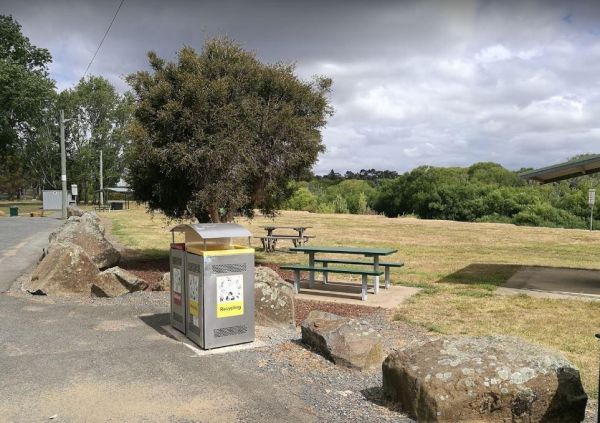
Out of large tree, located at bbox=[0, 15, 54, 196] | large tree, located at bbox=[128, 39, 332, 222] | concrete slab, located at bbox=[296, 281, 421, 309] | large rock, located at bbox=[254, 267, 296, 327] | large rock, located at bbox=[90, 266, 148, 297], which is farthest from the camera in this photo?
large tree, located at bbox=[0, 15, 54, 196]

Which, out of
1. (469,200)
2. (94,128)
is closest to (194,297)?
(469,200)

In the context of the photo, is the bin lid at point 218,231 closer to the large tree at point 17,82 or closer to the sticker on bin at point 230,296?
the sticker on bin at point 230,296

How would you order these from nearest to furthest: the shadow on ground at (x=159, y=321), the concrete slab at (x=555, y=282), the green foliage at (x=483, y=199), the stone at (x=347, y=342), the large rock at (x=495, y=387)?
the large rock at (x=495, y=387)
the stone at (x=347, y=342)
the shadow on ground at (x=159, y=321)
the concrete slab at (x=555, y=282)
the green foliage at (x=483, y=199)

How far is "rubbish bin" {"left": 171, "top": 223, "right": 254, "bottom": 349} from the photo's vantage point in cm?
592

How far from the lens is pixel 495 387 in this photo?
405 centimetres

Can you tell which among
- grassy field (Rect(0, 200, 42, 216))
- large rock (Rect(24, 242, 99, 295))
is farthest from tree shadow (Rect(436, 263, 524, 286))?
grassy field (Rect(0, 200, 42, 216))

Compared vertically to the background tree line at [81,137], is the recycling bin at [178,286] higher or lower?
lower

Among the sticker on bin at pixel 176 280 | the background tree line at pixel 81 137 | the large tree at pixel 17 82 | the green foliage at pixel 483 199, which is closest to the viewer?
the sticker on bin at pixel 176 280

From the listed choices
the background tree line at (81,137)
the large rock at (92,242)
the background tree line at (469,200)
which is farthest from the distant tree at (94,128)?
the large rock at (92,242)

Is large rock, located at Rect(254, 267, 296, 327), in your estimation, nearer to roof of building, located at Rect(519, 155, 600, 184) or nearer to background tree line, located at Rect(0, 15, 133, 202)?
roof of building, located at Rect(519, 155, 600, 184)

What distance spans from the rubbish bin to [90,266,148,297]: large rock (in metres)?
3.50

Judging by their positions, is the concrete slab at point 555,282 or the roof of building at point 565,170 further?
the roof of building at point 565,170

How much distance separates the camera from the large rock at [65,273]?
30.6 ft

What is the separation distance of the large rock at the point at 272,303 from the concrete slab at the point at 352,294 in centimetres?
219
